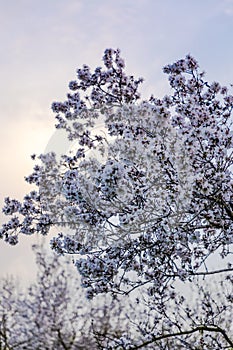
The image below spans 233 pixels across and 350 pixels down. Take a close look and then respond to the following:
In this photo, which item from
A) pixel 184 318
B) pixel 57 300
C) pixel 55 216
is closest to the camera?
pixel 55 216

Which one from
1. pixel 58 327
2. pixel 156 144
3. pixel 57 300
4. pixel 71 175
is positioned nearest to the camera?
pixel 156 144

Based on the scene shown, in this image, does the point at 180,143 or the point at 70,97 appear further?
the point at 70,97

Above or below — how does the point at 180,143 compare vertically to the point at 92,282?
above

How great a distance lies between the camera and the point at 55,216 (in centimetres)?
621

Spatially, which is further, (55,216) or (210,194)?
(55,216)

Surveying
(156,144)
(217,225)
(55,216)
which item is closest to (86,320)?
(55,216)

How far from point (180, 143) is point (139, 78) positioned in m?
1.84

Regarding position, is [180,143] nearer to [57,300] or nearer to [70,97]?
[70,97]

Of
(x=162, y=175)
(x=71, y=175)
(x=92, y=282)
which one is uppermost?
(x=71, y=175)

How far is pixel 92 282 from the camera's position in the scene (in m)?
5.46

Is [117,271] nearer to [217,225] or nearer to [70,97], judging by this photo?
[217,225]

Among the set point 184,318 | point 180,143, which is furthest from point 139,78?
point 184,318

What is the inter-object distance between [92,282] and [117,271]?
1.15 feet

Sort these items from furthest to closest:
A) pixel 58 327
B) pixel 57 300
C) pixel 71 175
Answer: pixel 57 300
pixel 58 327
pixel 71 175
